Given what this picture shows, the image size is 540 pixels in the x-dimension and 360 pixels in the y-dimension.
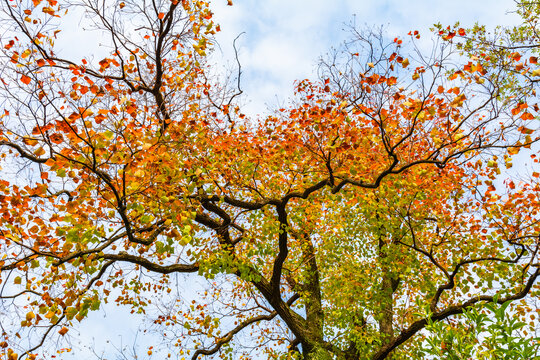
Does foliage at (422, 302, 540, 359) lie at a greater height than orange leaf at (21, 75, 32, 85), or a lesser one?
lesser

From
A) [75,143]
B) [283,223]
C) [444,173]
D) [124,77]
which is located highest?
[444,173]

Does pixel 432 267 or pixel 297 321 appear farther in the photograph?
pixel 432 267

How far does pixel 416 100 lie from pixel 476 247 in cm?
644

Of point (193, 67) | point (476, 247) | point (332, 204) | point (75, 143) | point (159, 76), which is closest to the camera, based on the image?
point (75, 143)

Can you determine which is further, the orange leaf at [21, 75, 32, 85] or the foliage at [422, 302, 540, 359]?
the orange leaf at [21, 75, 32, 85]

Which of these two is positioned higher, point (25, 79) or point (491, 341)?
point (25, 79)

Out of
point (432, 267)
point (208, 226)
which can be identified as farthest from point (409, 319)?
point (208, 226)

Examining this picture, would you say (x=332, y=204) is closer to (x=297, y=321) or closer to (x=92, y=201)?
(x=297, y=321)

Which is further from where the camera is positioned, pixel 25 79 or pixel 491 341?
pixel 25 79

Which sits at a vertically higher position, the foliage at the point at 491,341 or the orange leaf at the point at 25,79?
the orange leaf at the point at 25,79

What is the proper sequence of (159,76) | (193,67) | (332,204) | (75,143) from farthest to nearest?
(332,204) < (193,67) < (159,76) < (75,143)

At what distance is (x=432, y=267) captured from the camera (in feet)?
45.2

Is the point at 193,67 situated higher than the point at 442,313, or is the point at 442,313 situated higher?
the point at 193,67

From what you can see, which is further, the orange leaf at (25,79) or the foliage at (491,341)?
the orange leaf at (25,79)
